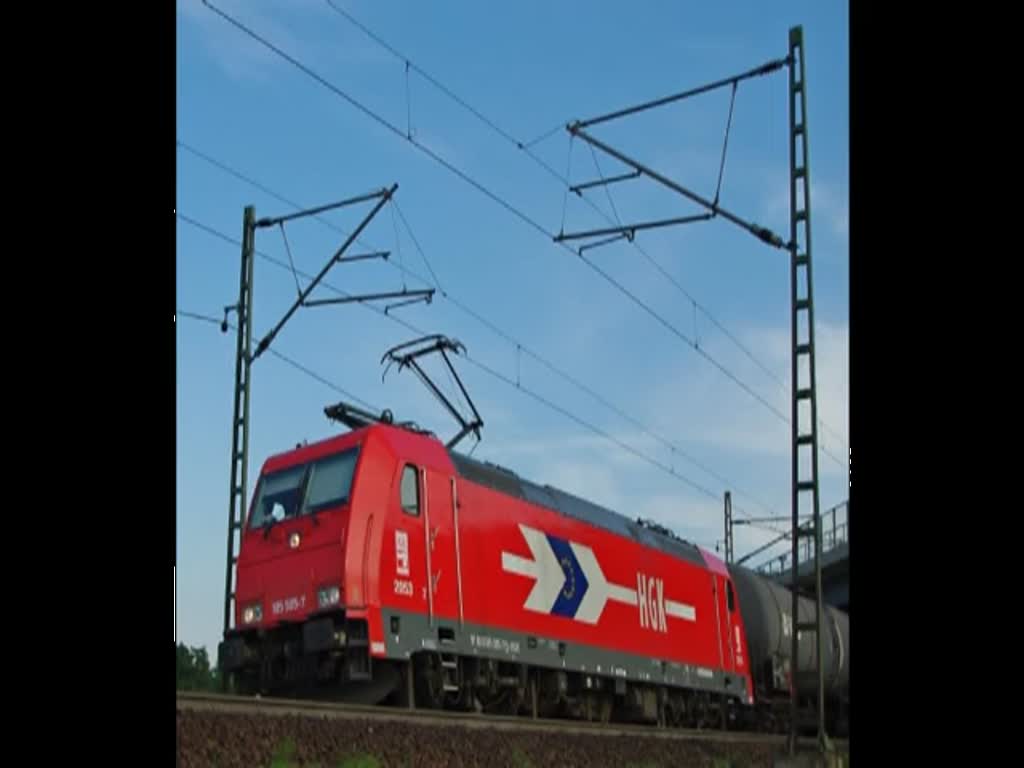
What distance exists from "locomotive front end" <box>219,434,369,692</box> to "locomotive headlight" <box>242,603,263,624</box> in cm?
1

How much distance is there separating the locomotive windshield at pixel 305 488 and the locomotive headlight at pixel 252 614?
1.14 meters

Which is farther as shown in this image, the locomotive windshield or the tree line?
the tree line

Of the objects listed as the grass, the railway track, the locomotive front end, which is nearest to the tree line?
the locomotive front end

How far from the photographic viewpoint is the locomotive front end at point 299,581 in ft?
50.0

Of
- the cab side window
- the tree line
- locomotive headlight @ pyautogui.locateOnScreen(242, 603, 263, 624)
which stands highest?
the cab side window

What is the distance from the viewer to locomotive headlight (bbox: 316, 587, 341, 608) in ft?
50.0

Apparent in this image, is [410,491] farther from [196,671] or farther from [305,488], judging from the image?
[196,671]

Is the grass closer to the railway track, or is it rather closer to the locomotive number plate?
the railway track

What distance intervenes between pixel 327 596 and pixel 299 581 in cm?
64

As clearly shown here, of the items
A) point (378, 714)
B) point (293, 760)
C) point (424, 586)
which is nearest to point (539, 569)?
point (424, 586)
